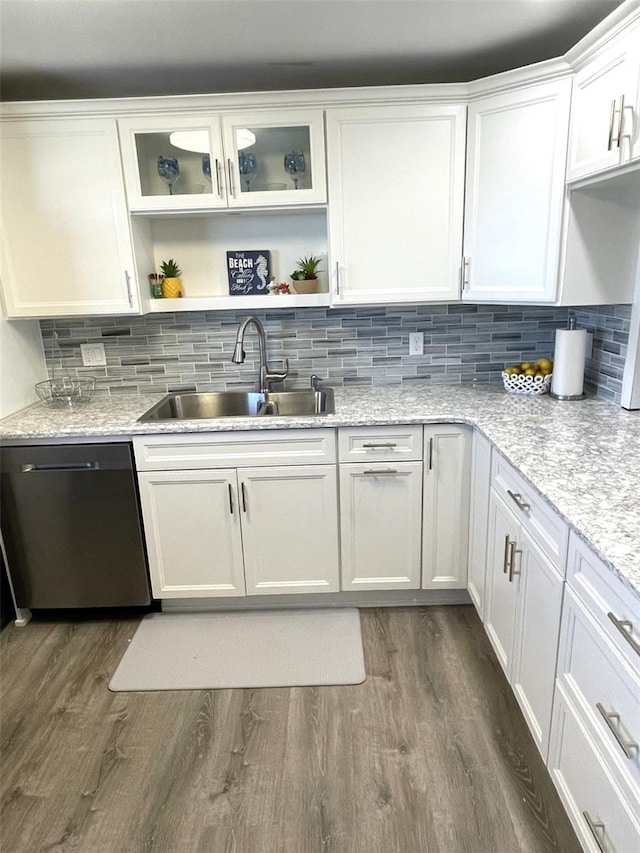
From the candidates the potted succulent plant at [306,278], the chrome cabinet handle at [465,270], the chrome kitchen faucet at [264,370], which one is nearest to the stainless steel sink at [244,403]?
the chrome kitchen faucet at [264,370]

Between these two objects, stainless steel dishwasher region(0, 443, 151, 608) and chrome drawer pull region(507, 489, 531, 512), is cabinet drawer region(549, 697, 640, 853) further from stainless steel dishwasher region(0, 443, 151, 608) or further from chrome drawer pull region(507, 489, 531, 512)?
stainless steel dishwasher region(0, 443, 151, 608)

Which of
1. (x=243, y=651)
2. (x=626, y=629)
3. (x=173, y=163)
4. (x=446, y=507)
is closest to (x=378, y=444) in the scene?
(x=446, y=507)

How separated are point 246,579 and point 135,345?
1.30 meters

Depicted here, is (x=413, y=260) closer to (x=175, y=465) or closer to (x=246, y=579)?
(x=175, y=465)

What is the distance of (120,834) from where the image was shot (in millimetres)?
1479

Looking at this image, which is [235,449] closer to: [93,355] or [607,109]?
[93,355]

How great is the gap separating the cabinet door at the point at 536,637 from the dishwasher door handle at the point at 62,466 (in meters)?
1.67

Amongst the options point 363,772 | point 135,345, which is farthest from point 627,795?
point 135,345

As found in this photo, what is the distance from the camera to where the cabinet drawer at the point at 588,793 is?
1.04 metres

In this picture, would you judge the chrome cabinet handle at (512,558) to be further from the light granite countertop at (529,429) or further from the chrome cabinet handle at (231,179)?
the chrome cabinet handle at (231,179)

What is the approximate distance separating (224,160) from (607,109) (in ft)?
4.67

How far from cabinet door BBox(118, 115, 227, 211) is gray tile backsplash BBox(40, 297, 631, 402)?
0.57m

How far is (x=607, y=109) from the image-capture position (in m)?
1.68

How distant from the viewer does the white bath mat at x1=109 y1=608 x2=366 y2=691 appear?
6.63ft
